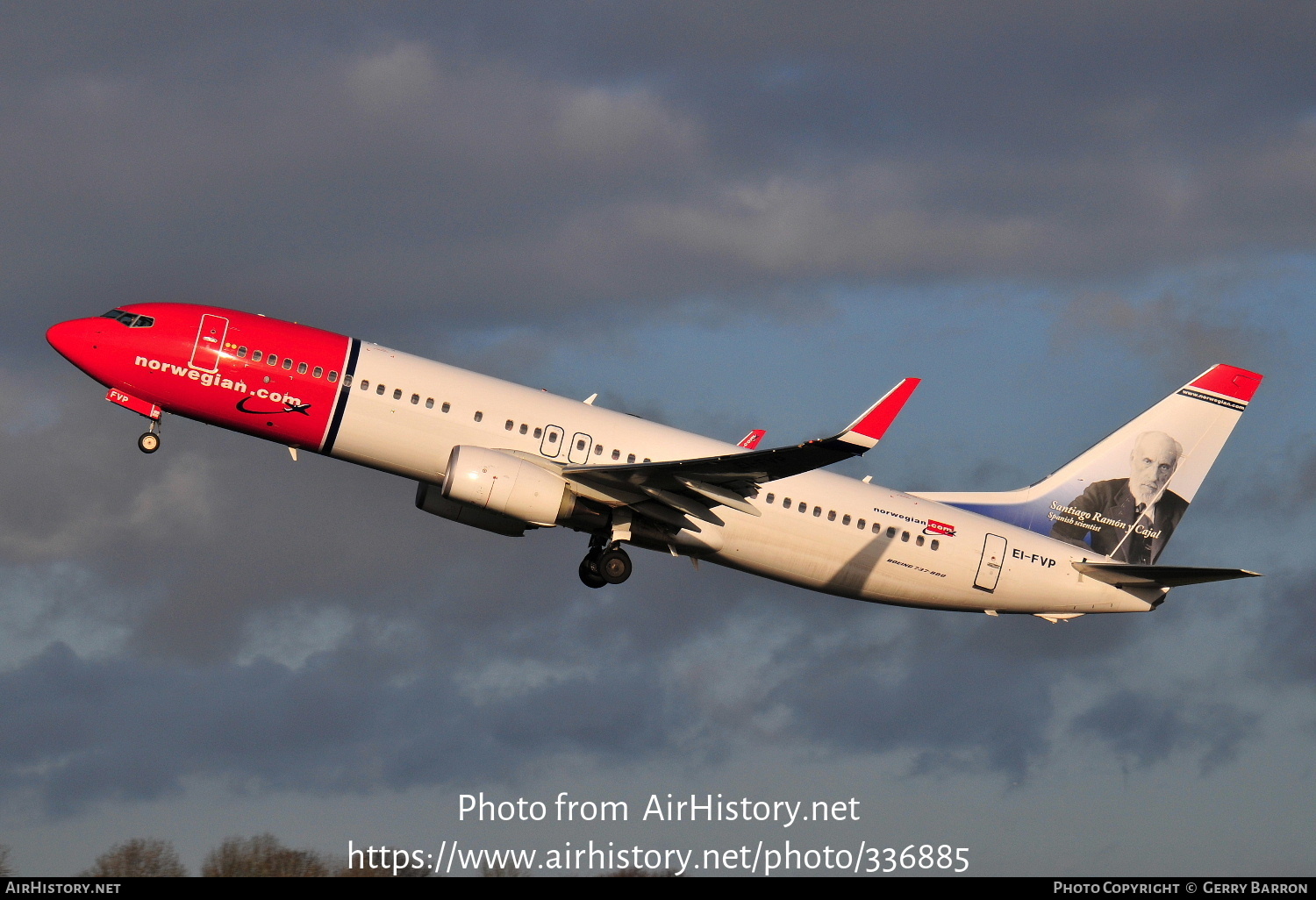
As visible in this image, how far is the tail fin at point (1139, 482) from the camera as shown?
160ft

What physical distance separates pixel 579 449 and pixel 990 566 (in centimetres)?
1352

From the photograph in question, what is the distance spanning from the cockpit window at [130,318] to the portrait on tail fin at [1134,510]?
28853 millimetres

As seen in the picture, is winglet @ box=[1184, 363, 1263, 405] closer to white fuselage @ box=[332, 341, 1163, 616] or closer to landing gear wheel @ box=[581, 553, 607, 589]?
white fuselage @ box=[332, 341, 1163, 616]

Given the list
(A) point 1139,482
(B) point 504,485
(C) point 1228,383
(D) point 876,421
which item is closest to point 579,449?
(B) point 504,485

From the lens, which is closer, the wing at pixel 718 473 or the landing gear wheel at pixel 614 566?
the wing at pixel 718 473

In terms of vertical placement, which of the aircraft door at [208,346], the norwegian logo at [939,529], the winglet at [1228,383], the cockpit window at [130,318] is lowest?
the norwegian logo at [939,529]

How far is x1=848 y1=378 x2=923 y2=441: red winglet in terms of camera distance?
36.0 m

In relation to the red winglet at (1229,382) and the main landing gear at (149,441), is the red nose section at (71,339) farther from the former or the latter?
the red winglet at (1229,382)

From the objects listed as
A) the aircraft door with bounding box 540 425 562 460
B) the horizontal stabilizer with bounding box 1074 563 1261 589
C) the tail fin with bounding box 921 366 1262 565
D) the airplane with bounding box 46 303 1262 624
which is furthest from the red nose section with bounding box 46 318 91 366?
the horizontal stabilizer with bounding box 1074 563 1261 589

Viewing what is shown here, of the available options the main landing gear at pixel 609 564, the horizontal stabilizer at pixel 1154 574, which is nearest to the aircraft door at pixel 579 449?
the main landing gear at pixel 609 564

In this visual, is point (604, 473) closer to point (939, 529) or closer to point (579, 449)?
point (579, 449)
